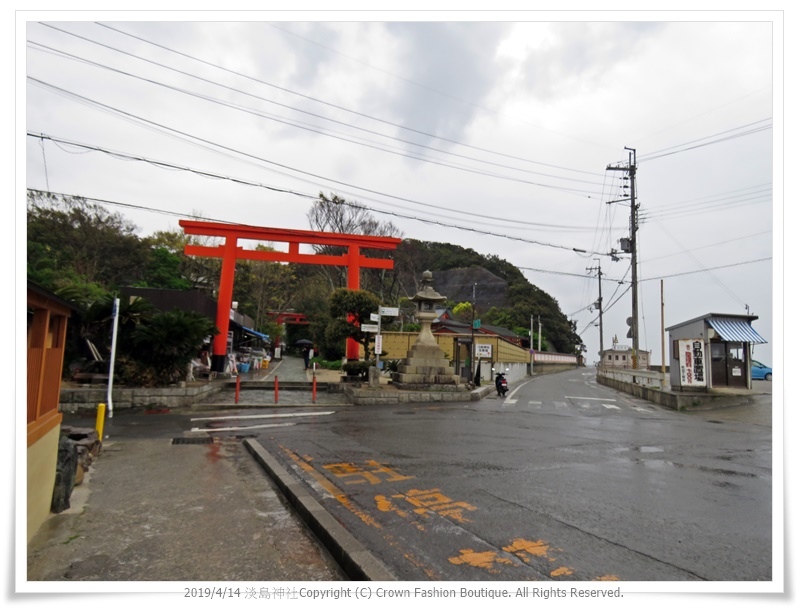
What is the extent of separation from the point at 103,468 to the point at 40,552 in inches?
128

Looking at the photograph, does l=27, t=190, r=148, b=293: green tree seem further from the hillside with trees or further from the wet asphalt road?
the wet asphalt road

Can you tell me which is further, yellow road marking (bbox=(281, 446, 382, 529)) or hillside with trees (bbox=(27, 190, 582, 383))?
hillside with trees (bbox=(27, 190, 582, 383))

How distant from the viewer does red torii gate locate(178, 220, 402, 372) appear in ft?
69.3

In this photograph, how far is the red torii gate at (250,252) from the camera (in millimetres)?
21109

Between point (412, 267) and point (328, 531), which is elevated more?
point (412, 267)

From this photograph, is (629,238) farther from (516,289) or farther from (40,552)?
(516,289)

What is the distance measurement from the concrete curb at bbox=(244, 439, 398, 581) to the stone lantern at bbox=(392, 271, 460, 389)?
11553mm

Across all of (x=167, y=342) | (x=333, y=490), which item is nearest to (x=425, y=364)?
(x=167, y=342)

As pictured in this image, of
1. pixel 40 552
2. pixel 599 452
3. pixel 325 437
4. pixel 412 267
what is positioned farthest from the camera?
pixel 412 267

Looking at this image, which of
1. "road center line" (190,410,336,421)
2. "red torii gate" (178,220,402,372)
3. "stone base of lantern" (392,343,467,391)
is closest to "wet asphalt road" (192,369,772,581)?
"road center line" (190,410,336,421)

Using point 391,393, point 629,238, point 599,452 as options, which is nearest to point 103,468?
point 599,452

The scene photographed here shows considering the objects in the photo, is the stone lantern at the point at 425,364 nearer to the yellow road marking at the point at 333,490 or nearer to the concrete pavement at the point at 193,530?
the yellow road marking at the point at 333,490

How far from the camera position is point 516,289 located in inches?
2849

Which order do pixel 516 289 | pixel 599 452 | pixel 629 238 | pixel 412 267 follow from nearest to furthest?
pixel 599 452 < pixel 629 238 < pixel 412 267 < pixel 516 289
